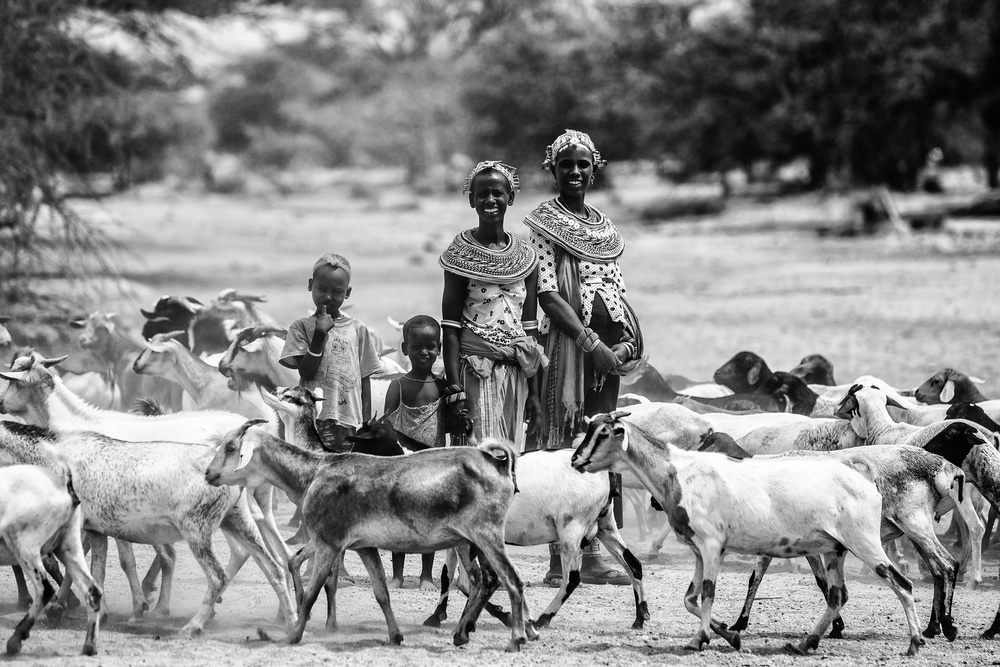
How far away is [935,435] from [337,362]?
290cm

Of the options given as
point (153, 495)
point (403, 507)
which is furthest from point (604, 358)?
point (153, 495)

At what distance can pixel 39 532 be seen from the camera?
18.4ft

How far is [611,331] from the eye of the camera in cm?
706

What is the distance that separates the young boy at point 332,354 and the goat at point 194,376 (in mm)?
1726

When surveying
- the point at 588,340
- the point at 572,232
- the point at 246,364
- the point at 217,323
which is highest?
the point at 572,232

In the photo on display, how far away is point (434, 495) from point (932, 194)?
3672cm

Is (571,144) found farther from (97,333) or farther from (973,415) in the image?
(97,333)

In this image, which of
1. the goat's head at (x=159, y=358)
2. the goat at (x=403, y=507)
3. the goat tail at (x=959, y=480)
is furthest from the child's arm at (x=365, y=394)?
the goat tail at (x=959, y=480)

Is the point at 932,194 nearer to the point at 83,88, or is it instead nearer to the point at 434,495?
the point at 83,88

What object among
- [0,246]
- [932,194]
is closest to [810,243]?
[932,194]

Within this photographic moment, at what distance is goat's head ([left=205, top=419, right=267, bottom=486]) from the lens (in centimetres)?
582

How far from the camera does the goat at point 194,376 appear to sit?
8.55m

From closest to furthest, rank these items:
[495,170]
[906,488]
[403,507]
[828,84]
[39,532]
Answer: [39,532] < [403,507] < [906,488] < [495,170] < [828,84]

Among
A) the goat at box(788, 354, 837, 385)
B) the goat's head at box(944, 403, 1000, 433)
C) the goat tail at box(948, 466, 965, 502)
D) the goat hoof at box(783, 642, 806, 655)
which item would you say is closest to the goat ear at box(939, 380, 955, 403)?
the goat at box(788, 354, 837, 385)
